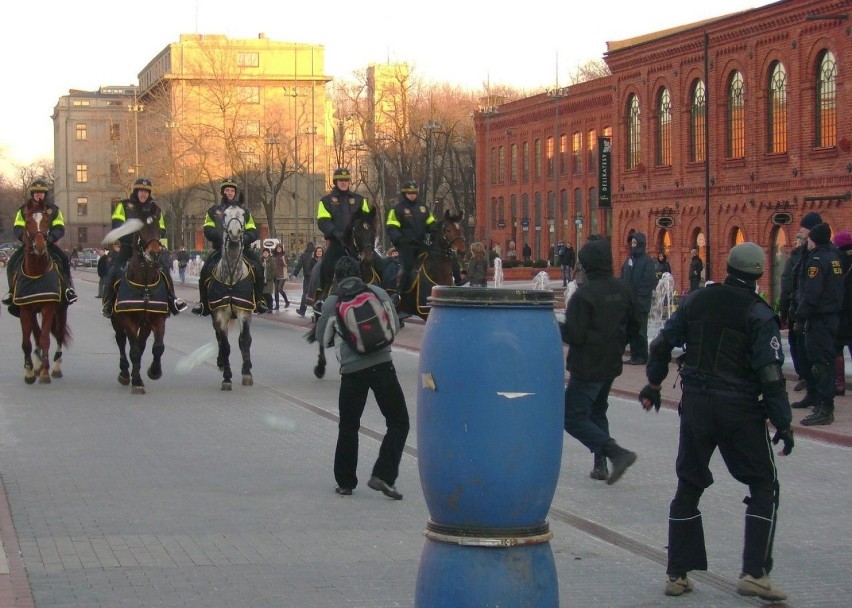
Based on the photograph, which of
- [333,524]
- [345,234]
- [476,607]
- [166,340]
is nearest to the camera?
[476,607]

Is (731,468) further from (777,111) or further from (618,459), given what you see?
(777,111)

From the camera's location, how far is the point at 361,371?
33.3 feet

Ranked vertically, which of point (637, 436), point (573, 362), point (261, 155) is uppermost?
point (261, 155)

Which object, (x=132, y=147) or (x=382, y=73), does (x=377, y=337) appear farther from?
(x=132, y=147)

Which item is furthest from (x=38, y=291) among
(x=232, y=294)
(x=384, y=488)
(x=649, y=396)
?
(x=649, y=396)

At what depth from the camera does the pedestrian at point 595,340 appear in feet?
33.8

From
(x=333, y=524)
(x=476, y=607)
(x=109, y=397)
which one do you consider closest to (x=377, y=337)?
(x=333, y=524)

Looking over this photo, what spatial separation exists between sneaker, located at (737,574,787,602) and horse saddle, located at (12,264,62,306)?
12.7m

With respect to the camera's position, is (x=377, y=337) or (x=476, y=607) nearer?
(x=476, y=607)

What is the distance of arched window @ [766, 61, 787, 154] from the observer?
46.3 m

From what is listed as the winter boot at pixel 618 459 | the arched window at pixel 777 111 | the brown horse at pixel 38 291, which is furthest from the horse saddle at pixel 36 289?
the arched window at pixel 777 111

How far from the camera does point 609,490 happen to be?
10.7 m

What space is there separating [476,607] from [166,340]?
22.7m

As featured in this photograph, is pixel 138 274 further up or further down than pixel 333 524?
further up
